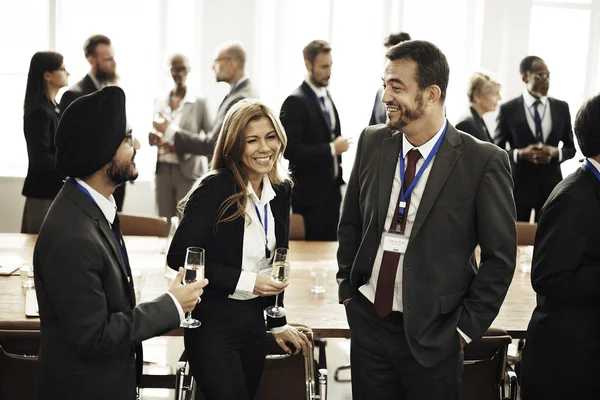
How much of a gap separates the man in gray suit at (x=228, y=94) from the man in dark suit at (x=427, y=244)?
3.44m

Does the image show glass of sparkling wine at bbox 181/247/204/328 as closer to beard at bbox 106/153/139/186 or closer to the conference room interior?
beard at bbox 106/153/139/186

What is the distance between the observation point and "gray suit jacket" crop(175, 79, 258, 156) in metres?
5.91

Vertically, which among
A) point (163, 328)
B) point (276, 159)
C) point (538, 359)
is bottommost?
point (538, 359)

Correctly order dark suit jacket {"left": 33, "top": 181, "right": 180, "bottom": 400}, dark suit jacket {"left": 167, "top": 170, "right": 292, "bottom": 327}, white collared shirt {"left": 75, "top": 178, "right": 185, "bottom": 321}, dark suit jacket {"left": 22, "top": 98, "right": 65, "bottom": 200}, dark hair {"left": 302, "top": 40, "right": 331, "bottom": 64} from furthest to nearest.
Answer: dark hair {"left": 302, "top": 40, "right": 331, "bottom": 64}
dark suit jacket {"left": 22, "top": 98, "right": 65, "bottom": 200}
dark suit jacket {"left": 167, "top": 170, "right": 292, "bottom": 327}
white collared shirt {"left": 75, "top": 178, "right": 185, "bottom": 321}
dark suit jacket {"left": 33, "top": 181, "right": 180, "bottom": 400}

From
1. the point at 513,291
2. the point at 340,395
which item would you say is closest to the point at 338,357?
the point at 340,395

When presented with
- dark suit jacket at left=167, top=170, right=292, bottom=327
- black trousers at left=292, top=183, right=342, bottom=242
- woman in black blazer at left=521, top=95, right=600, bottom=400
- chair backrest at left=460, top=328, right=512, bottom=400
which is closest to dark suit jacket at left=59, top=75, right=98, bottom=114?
black trousers at left=292, top=183, right=342, bottom=242

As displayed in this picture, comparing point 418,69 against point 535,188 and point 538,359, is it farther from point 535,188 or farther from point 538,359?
point 535,188

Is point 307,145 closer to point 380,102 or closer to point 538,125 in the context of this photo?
point 380,102

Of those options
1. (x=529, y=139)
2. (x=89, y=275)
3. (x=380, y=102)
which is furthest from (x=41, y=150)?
(x=529, y=139)

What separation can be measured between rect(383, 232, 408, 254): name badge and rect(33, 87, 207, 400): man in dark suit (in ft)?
2.43

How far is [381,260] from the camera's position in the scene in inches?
101

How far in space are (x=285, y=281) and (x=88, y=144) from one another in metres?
0.95

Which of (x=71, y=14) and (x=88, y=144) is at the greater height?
(x=71, y=14)

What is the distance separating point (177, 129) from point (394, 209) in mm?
4040
